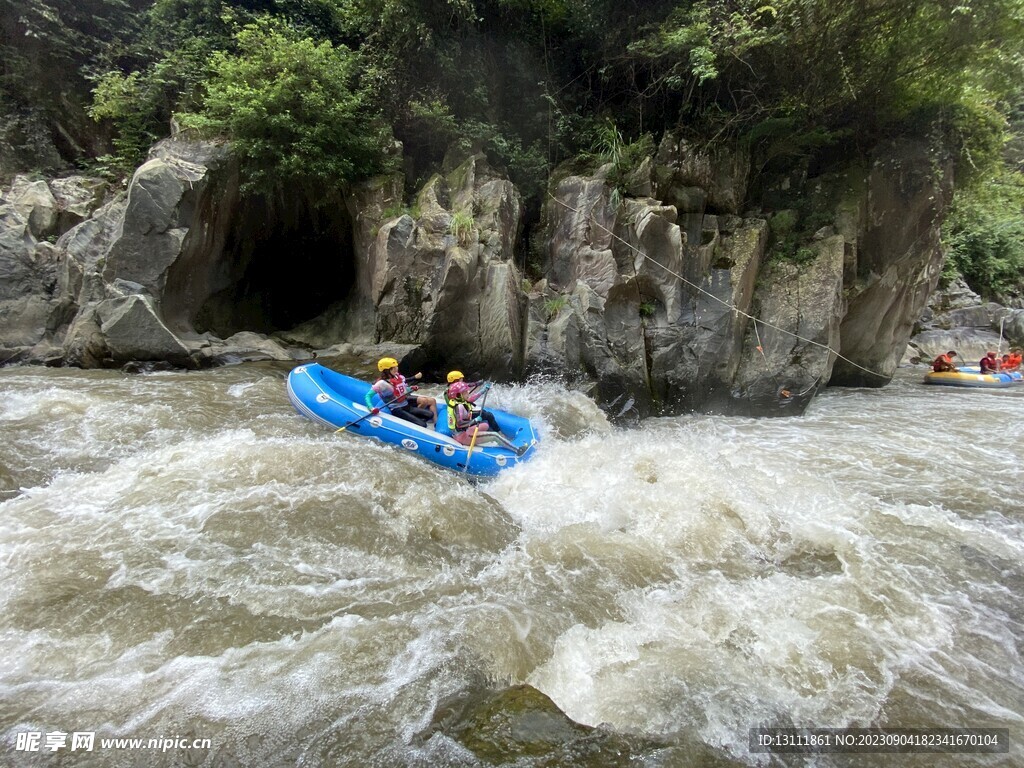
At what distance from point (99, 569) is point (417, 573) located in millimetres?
2094

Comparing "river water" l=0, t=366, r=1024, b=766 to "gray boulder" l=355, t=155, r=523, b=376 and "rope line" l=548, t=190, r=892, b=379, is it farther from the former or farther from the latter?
"rope line" l=548, t=190, r=892, b=379

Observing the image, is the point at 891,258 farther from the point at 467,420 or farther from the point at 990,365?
the point at 467,420

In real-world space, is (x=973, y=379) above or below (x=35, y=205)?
below

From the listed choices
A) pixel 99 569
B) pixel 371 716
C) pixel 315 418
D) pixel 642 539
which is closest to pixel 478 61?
pixel 315 418

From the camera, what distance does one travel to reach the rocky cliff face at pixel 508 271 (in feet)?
27.1

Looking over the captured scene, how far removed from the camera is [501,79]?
1050 centimetres

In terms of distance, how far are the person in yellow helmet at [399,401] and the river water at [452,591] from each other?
0.64 meters

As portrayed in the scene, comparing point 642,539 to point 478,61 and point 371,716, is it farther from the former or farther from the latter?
point 478,61

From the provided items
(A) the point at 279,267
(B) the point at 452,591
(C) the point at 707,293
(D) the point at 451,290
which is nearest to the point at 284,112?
(A) the point at 279,267

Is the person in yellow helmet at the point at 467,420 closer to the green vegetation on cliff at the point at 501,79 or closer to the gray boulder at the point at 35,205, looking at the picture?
the green vegetation on cliff at the point at 501,79

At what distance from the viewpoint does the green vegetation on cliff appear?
795 cm

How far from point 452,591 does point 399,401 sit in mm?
3233

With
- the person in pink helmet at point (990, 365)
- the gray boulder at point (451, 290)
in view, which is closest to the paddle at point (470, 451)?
the gray boulder at point (451, 290)

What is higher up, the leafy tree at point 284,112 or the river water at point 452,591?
the leafy tree at point 284,112
